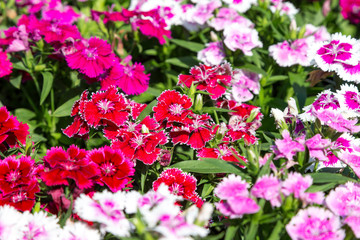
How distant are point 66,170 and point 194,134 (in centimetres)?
69

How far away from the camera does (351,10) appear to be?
12.3ft

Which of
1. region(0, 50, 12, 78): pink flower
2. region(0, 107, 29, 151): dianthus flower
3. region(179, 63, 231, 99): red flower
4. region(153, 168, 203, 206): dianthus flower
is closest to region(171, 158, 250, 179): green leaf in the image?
region(153, 168, 203, 206): dianthus flower

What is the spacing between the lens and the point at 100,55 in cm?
238

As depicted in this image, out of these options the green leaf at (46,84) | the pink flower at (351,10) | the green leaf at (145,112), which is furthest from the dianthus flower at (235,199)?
the pink flower at (351,10)

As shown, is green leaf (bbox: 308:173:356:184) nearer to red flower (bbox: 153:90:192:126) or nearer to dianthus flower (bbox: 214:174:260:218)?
dianthus flower (bbox: 214:174:260:218)

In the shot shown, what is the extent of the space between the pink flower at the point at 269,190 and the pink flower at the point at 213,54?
1.37 metres

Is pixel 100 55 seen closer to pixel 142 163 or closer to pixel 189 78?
pixel 189 78

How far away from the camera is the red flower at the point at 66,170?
5.39 feet

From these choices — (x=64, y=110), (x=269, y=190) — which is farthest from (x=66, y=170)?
(x=64, y=110)

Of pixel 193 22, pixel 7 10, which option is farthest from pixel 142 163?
pixel 7 10

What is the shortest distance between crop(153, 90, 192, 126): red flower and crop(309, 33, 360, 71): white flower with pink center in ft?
2.81

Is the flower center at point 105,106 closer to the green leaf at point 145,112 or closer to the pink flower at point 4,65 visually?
the green leaf at point 145,112

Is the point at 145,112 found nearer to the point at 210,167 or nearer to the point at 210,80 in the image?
the point at 210,80

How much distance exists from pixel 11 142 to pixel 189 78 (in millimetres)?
1026
